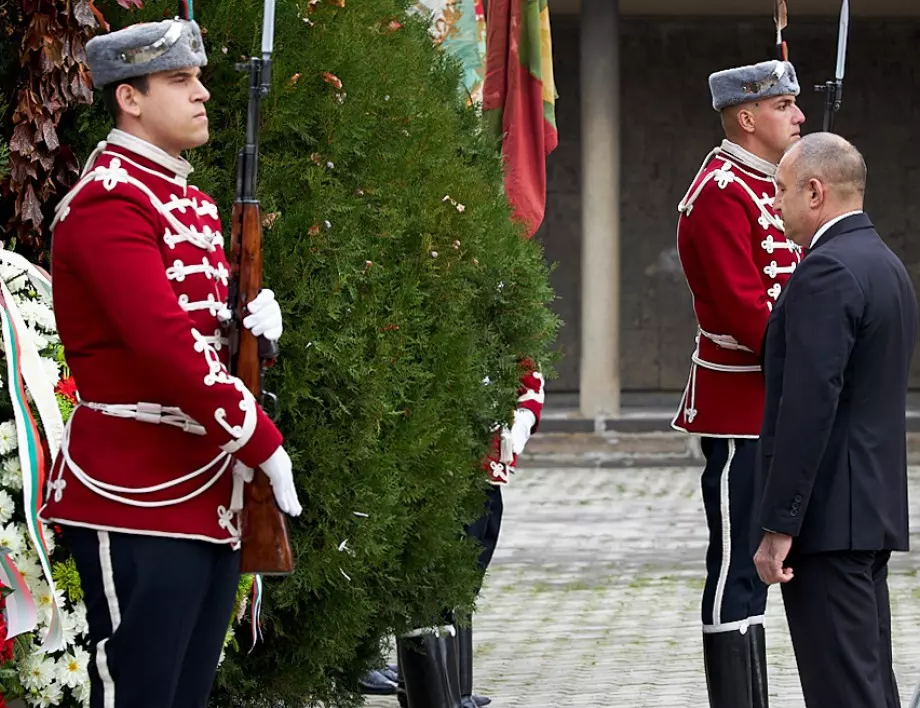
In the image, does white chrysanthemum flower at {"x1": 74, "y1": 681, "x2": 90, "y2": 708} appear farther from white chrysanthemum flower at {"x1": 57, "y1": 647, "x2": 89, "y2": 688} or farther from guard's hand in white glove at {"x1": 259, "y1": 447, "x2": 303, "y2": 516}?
guard's hand in white glove at {"x1": 259, "y1": 447, "x2": 303, "y2": 516}

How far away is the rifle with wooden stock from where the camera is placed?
361 centimetres

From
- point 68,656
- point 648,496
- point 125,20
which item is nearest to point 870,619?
point 68,656

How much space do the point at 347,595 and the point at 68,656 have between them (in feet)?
2.55

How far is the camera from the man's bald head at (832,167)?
4.14 meters

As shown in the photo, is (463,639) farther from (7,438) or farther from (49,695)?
(7,438)

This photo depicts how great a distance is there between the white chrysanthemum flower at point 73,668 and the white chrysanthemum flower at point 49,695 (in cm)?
2

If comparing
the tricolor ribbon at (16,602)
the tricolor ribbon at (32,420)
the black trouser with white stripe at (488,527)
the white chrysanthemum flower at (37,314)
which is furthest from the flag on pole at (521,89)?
the tricolor ribbon at (16,602)

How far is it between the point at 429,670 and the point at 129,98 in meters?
2.54

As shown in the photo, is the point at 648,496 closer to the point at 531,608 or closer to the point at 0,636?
the point at 531,608

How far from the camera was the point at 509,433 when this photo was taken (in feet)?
19.4

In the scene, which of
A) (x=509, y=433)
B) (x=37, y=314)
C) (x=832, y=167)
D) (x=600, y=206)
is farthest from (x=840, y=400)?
(x=600, y=206)

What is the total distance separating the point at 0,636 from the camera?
4.00m

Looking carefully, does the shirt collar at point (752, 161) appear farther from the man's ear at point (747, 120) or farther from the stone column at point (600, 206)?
the stone column at point (600, 206)

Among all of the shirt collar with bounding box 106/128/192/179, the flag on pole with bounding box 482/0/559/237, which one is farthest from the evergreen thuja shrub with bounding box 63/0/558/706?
the flag on pole with bounding box 482/0/559/237
